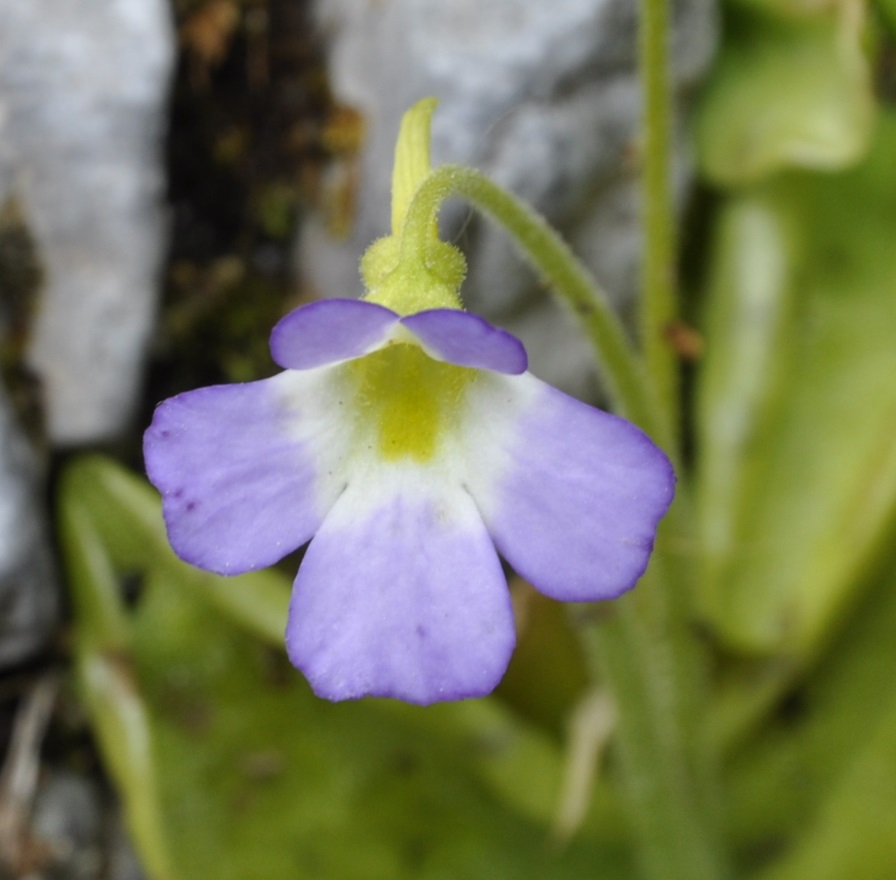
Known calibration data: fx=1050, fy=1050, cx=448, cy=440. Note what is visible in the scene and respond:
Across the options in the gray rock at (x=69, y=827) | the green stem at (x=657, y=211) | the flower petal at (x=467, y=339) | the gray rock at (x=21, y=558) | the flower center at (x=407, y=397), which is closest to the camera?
the flower petal at (x=467, y=339)

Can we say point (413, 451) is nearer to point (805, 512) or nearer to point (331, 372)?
point (331, 372)

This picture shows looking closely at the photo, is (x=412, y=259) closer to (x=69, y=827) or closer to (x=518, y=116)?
(x=518, y=116)

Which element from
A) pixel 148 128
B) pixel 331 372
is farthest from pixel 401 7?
pixel 331 372

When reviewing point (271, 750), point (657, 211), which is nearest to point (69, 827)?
point (271, 750)

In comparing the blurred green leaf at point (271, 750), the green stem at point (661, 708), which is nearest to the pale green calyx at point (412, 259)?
the green stem at point (661, 708)

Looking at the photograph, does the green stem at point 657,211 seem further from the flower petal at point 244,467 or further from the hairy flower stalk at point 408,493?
the flower petal at point 244,467

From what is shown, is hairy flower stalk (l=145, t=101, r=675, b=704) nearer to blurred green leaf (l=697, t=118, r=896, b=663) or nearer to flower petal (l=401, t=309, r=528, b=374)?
flower petal (l=401, t=309, r=528, b=374)
